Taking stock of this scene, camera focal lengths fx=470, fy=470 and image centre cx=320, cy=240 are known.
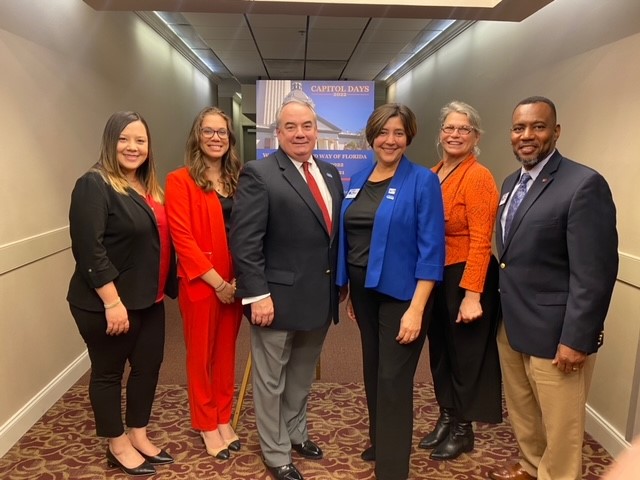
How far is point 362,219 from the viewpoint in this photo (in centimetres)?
180

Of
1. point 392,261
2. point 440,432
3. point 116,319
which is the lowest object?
point 440,432

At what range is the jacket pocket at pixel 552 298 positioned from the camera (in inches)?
64.2

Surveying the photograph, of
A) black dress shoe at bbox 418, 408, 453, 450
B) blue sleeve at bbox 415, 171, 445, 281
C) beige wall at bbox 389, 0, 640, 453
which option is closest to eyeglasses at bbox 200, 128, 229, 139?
blue sleeve at bbox 415, 171, 445, 281

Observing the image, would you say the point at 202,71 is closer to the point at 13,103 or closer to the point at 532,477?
the point at 13,103

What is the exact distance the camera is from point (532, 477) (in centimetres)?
201

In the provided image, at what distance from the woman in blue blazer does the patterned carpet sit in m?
0.36

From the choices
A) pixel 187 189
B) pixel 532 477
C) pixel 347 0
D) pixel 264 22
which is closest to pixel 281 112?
pixel 187 189

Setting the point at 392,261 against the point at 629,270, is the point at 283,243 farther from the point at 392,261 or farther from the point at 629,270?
the point at 629,270

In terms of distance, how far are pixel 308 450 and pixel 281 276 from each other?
3.11 feet

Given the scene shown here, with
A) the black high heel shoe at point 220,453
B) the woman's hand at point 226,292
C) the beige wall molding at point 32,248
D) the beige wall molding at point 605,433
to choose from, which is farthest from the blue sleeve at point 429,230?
the beige wall molding at point 32,248

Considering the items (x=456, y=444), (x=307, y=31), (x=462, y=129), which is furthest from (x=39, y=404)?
(x=307, y=31)

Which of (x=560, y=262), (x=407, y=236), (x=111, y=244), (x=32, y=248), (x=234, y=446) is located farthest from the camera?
(x=32, y=248)

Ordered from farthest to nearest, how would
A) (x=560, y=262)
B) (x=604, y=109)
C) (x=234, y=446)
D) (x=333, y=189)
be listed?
(x=604, y=109), (x=234, y=446), (x=333, y=189), (x=560, y=262)

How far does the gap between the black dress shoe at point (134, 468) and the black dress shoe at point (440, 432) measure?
1274 mm
